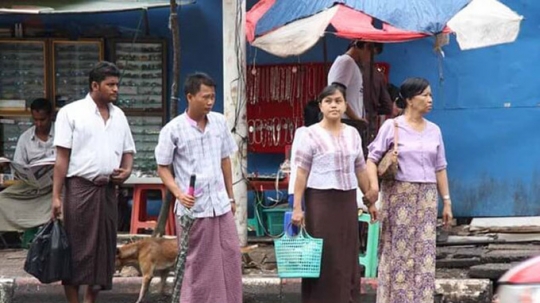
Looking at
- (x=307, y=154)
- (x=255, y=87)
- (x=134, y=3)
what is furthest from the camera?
(x=255, y=87)

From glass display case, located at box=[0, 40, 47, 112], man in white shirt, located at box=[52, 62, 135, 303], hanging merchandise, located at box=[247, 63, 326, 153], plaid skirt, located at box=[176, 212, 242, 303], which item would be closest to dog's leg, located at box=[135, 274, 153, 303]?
man in white shirt, located at box=[52, 62, 135, 303]

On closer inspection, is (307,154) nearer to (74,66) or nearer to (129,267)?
(129,267)

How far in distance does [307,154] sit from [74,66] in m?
4.43

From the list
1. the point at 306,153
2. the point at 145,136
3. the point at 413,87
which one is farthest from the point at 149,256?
the point at 145,136

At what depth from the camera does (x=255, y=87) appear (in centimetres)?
1007

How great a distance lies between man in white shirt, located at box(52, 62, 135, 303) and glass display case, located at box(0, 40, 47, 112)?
11.5 feet

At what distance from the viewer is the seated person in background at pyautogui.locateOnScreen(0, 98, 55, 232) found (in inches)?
378

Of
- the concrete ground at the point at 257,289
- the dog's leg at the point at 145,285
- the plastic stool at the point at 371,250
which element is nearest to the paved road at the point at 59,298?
the concrete ground at the point at 257,289

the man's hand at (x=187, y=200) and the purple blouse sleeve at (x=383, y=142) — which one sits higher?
the purple blouse sleeve at (x=383, y=142)

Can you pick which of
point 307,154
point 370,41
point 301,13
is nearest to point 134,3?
point 301,13

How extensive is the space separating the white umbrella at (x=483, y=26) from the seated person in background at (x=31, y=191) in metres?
4.27

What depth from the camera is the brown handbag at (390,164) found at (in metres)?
6.55

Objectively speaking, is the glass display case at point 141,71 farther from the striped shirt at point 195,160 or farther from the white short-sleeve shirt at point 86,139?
the striped shirt at point 195,160

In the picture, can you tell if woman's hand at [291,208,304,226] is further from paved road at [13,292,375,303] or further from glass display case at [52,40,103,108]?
glass display case at [52,40,103,108]
